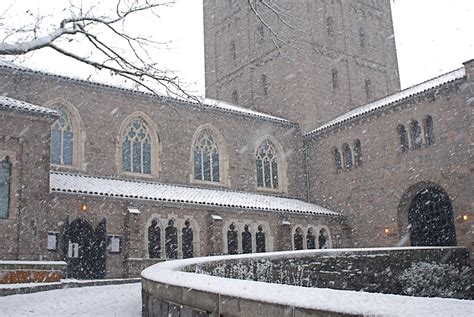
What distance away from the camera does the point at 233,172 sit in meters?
26.8

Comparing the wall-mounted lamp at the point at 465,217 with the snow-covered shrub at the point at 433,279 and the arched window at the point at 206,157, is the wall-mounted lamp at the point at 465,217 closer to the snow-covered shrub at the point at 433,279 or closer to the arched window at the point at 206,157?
the snow-covered shrub at the point at 433,279

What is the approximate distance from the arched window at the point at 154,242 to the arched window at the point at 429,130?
11.8 meters

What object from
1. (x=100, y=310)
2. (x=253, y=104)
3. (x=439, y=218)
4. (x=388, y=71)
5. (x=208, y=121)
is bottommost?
(x=100, y=310)

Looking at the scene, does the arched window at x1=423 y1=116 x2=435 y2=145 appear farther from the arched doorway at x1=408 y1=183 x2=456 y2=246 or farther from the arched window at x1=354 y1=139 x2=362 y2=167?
the arched window at x1=354 y1=139 x2=362 y2=167

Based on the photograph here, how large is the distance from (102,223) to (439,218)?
13641mm

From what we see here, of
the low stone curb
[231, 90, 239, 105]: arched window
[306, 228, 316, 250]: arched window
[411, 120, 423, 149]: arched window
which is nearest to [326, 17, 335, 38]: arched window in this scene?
[231, 90, 239, 105]: arched window

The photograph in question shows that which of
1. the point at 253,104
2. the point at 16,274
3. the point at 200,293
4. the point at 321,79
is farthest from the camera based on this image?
the point at 253,104

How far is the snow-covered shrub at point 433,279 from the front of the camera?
17094 mm

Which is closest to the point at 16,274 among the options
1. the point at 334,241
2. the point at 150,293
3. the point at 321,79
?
the point at 150,293

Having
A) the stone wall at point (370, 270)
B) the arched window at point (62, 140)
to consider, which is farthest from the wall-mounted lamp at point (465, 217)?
the arched window at point (62, 140)

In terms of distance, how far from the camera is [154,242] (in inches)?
826

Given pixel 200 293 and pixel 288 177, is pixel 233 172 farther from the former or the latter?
pixel 200 293

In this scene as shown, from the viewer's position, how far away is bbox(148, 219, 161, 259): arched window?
20922 mm

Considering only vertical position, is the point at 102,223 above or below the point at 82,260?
above
